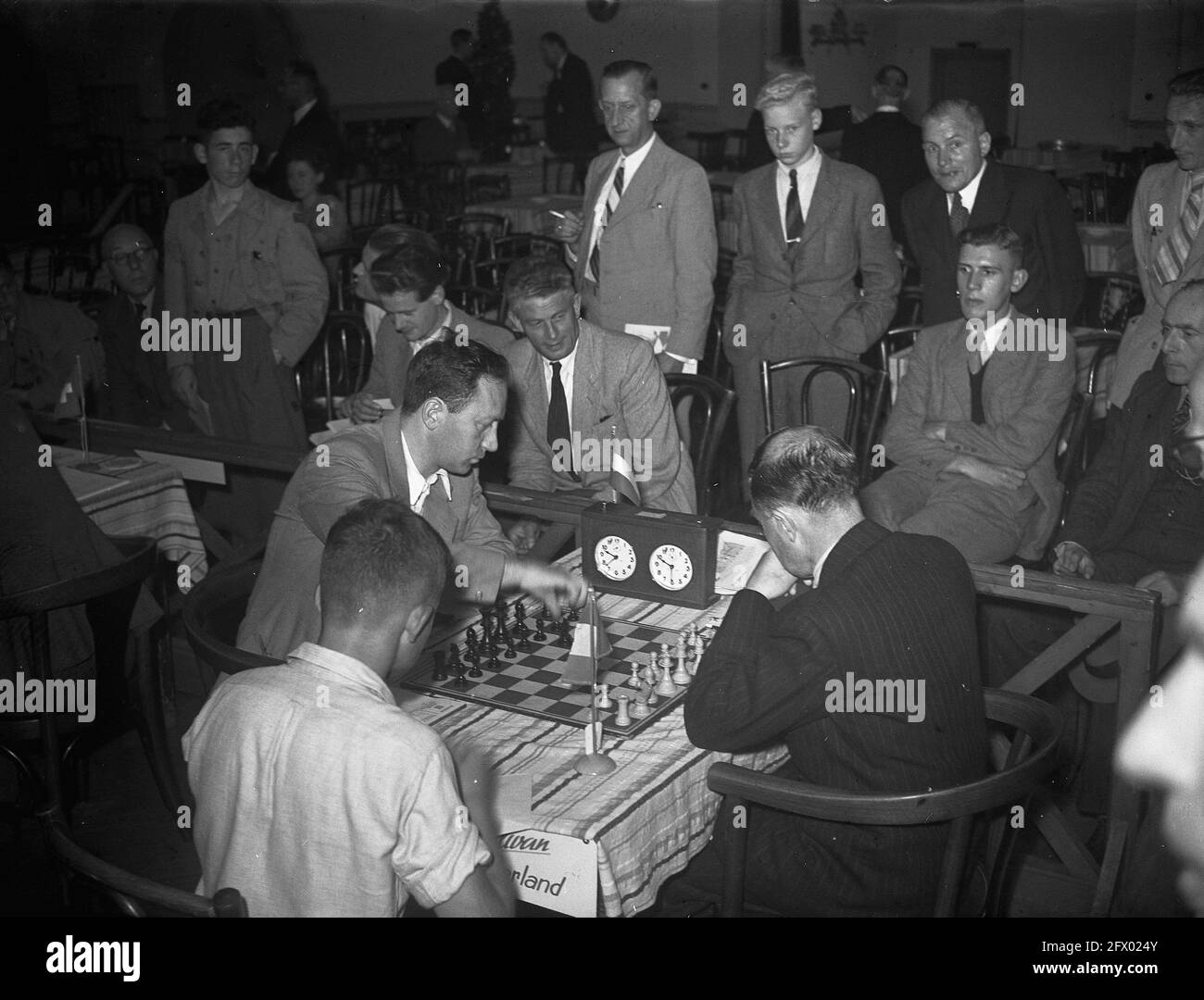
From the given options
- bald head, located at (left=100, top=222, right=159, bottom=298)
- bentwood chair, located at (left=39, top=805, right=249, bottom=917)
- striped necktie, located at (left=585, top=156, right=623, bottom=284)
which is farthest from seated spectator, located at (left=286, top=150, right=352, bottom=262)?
bentwood chair, located at (left=39, top=805, right=249, bottom=917)

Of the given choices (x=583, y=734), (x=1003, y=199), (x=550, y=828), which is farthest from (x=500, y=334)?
(x=550, y=828)

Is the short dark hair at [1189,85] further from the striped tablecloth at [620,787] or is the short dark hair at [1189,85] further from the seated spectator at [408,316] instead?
the striped tablecloth at [620,787]

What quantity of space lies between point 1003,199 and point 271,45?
31.6 feet

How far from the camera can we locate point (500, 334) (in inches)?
165

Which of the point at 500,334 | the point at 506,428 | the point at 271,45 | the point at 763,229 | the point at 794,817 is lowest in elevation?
the point at 794,817

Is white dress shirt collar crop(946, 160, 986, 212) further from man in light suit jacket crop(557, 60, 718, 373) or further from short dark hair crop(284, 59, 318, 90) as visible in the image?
short dark hair crop(284, 59, 318, 90)

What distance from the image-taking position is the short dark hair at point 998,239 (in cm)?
376

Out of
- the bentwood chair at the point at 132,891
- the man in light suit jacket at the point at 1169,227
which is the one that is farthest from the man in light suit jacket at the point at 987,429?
the bentwood chair at the point at 132,891

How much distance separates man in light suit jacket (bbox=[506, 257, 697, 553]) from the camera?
3.72 m

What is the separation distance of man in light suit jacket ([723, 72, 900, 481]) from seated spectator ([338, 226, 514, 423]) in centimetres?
113

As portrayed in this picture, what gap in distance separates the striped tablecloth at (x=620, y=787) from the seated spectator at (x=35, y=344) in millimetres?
2734

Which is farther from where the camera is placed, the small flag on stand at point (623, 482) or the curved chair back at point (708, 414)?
the curved chair back at point (708, 414)

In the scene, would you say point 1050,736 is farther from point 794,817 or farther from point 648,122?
point 648,122

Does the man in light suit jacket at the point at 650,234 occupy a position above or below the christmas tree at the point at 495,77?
below
